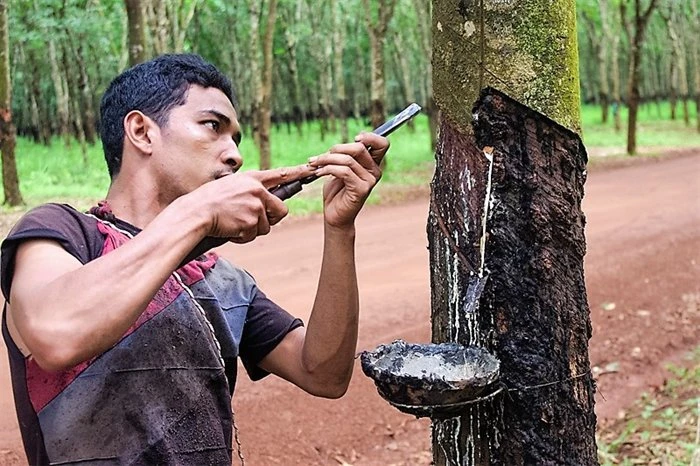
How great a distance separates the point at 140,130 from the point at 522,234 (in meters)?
1.00

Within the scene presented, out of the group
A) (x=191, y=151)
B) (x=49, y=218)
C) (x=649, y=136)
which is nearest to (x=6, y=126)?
(x=191, y=151)

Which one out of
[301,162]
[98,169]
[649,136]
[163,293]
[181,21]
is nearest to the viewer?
Answer: [163,293]

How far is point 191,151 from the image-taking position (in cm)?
196

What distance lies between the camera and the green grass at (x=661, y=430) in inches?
168

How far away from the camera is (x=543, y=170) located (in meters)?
2.01

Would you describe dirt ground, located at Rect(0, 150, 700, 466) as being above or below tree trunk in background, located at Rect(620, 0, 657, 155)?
below

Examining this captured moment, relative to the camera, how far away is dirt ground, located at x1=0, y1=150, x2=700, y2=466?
15.2 ft

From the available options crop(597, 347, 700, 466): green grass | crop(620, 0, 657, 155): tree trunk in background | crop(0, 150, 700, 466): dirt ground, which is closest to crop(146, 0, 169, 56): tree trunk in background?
crop(0, 150, 700, 466): dirt ground

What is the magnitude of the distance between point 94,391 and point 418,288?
18.3 ft

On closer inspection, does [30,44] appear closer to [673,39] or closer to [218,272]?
[673,39]

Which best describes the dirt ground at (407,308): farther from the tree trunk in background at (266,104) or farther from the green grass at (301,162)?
the tree trunk in background at (266,104)

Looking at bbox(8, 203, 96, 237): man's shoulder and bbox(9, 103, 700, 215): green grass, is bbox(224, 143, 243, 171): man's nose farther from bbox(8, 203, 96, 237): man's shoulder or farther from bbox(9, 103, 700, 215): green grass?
bbox(9, 103, 700, 215): green grass

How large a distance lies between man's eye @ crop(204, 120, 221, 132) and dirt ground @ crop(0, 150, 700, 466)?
2799 millimetres

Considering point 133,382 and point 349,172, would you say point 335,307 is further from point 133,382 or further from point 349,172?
point 133,382
